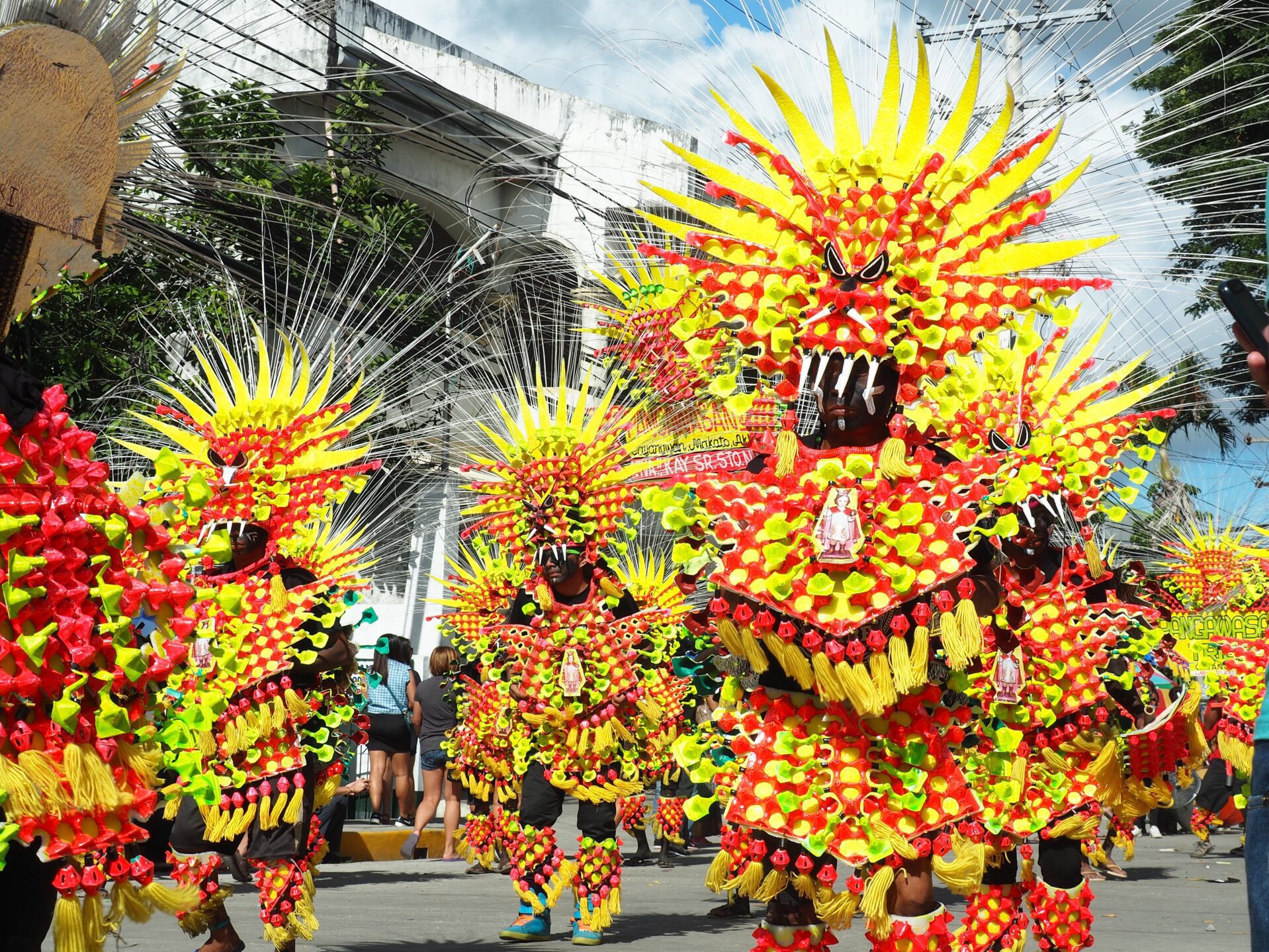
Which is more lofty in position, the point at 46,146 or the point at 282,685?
the point at 46,146

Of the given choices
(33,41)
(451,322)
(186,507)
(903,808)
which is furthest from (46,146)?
(451,322)

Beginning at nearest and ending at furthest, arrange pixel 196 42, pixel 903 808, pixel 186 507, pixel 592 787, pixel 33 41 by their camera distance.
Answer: pixel 33 41 < pixel 186 507 < pixel 903 808 < pixel 196 42 < pixel 592 787

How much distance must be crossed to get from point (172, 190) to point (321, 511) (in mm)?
3356

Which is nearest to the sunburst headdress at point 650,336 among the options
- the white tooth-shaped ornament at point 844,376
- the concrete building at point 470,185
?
the concrete building at point 470,185

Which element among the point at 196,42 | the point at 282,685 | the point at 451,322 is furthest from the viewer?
the point at 451,322

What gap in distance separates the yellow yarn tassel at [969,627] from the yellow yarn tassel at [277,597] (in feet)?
11.5

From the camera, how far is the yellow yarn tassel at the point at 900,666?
4.42 metres

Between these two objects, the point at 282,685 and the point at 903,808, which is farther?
the point at 282,685

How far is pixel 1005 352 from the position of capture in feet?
16.3

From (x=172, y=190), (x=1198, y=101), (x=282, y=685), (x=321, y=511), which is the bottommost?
(x=282, y=685)

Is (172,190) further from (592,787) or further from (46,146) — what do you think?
(592,787)

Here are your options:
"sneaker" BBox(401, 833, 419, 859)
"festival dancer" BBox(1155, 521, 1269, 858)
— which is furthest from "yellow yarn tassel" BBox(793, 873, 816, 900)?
"sneaker" BBox(401, 833, 419, 859)

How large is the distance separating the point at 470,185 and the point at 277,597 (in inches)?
129

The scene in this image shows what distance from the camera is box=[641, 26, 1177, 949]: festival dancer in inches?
175
